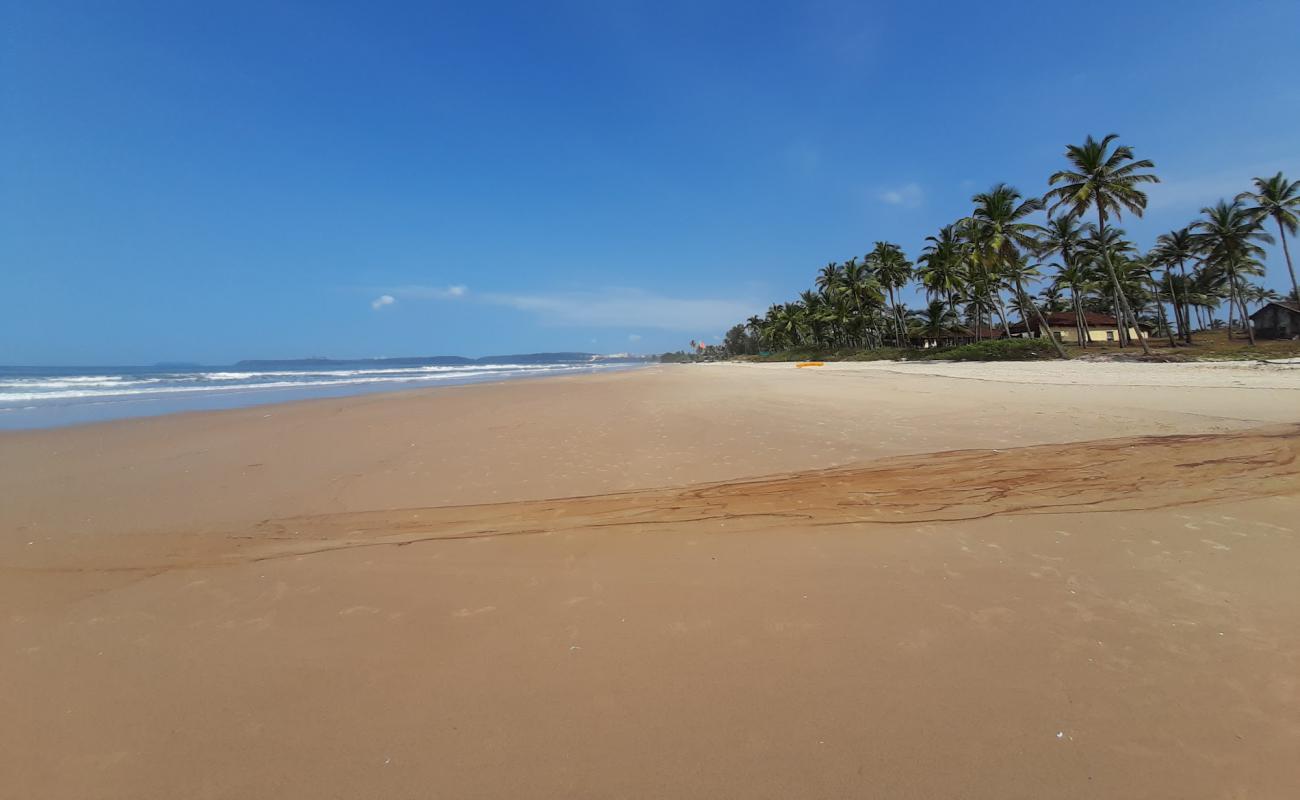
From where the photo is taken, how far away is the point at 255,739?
2.51 meters

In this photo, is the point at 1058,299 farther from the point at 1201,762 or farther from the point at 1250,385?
the point at 1201,762

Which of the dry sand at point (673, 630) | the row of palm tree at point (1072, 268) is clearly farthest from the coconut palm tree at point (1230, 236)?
the dry sand at point (673, 630)

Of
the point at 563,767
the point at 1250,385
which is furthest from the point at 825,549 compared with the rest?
the point at 1250,385

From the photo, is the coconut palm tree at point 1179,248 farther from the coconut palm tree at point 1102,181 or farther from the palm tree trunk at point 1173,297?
the coconut palm tree at point 1102,181

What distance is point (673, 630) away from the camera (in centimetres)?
329

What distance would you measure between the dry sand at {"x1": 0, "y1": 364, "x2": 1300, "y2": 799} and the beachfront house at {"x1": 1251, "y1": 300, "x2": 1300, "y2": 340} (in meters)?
47.9

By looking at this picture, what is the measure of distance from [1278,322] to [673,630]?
58.9 m

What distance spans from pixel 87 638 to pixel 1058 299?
80.4 metres

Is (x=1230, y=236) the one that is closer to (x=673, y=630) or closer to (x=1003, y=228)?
(x=1003, y=228)

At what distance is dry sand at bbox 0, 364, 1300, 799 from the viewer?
2273mm

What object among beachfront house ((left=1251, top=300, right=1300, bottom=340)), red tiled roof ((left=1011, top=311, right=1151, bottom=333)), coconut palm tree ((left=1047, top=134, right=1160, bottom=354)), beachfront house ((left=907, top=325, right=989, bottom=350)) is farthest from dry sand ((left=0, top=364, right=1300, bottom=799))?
red tiled roof ((left=1011, top=311, right=1151, bottom=333))

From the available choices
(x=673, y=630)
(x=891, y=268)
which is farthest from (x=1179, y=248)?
(x=673, y=630)

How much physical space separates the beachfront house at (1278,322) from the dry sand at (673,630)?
47.9 m

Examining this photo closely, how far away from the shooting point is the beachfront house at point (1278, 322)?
3656cm
